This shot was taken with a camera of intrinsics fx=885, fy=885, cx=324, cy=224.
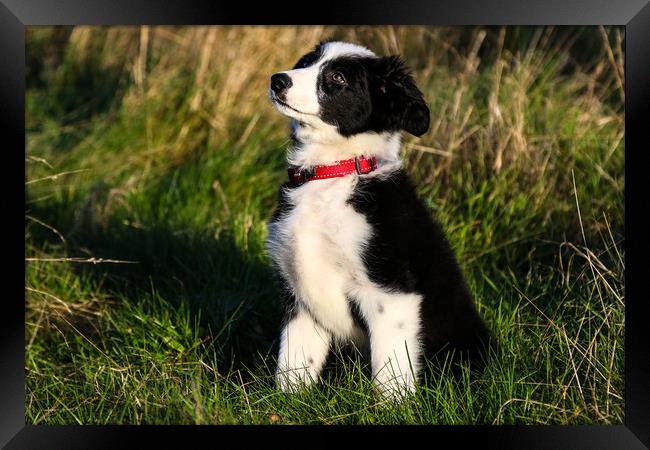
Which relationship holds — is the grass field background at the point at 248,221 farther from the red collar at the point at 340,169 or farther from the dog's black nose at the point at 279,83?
the dog's black nose at the point at 279,83

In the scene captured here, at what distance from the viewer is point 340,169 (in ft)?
11.6

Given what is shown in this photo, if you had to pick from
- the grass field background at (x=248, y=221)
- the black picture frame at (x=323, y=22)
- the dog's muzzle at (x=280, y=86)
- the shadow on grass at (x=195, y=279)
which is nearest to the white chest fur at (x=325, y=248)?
the grass field background at (x=248, y=221)

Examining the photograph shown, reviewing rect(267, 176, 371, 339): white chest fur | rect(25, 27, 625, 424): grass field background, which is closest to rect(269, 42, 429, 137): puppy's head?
rect(267, 176, 371, 339): white chest fur

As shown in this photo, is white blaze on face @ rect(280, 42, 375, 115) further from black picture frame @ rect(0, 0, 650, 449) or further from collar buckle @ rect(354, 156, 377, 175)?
black picture frame @ rect(0, 0, 650, 449)

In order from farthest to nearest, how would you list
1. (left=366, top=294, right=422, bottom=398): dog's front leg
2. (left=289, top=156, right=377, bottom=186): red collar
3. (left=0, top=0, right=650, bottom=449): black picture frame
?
(left=289, top=156, right=377, bottom=186): red collar → (left=366, top=294, right=422, bottom=398): dog's front leg → (left=0, top=0, right=650, bottom=449): black picture frame

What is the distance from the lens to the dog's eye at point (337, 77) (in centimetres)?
355

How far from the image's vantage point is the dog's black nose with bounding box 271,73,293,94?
338 cm

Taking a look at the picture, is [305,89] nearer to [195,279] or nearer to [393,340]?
[393,340]

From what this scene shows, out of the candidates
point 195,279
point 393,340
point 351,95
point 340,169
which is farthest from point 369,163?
point 195,279

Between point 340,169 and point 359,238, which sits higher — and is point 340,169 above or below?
above

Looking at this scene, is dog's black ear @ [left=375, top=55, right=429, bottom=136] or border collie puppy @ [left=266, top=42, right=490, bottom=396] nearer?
border collie puppy @ [left=266, top=42, right=490, bottom=396]

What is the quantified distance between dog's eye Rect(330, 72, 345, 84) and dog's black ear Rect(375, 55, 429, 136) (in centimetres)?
15

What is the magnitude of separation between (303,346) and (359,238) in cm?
57

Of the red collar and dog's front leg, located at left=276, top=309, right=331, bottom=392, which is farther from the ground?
the red collar
